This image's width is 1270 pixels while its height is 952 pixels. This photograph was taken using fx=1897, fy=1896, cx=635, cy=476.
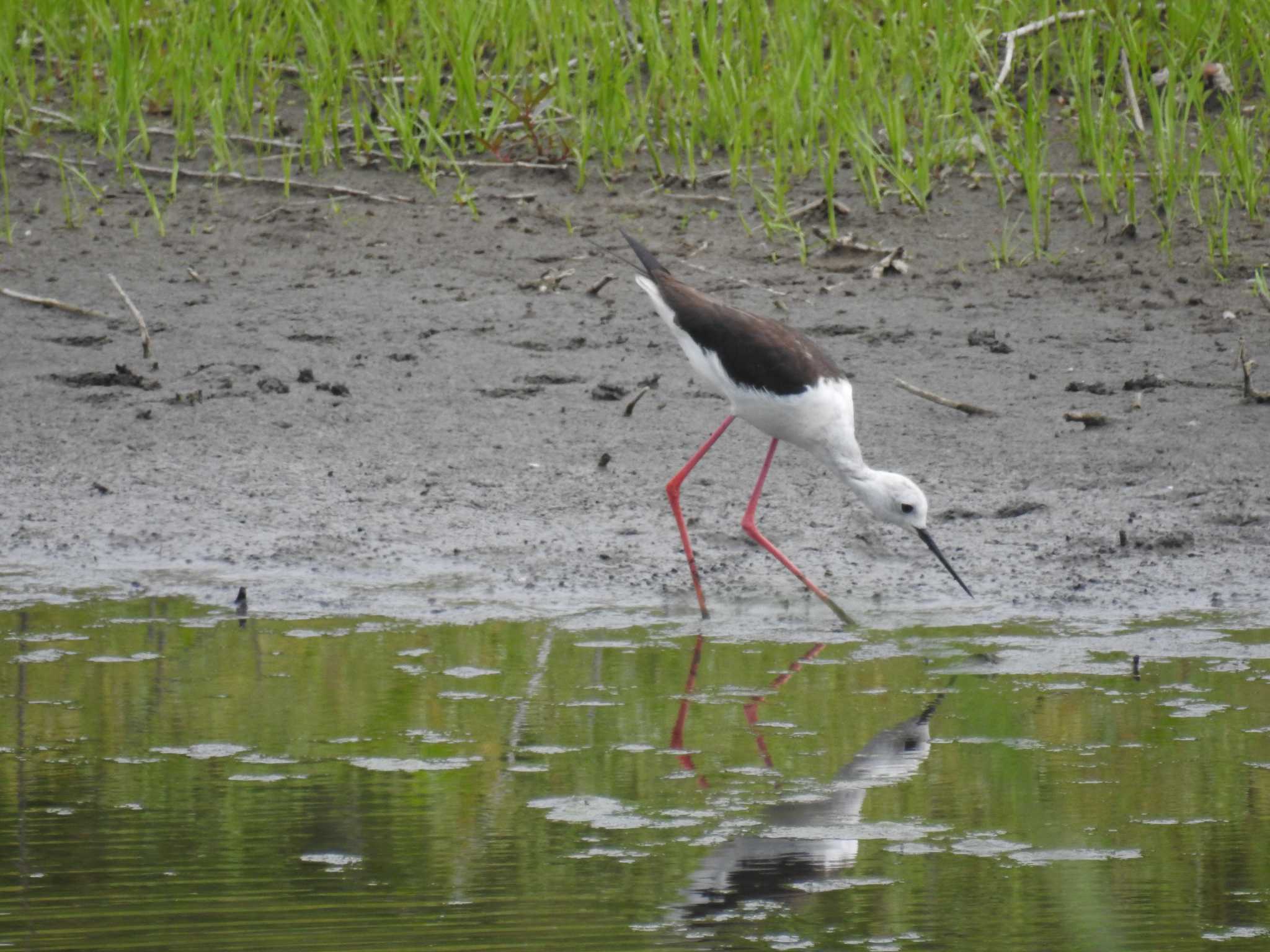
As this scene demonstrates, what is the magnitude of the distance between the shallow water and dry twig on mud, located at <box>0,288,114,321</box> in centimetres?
267

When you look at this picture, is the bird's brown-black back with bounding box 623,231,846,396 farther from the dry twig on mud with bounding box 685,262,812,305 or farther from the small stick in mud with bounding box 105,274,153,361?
the small stick in mud with bounding box 105,274,153,361

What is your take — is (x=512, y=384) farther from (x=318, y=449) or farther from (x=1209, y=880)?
(x=1209, y=880)

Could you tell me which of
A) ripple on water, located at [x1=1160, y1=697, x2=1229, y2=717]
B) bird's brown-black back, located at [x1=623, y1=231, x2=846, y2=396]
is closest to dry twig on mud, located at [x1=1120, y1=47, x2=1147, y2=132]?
bird's brown-black back, located at [x1=623, y1=231, x2=846, y2=396]

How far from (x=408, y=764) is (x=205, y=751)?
0.42 m

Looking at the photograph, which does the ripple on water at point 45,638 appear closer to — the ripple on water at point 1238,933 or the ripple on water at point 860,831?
the ripple on water at point 860,831

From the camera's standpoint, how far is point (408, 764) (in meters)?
3.66

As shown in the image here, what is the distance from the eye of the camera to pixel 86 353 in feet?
23.0

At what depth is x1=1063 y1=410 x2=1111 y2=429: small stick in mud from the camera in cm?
630

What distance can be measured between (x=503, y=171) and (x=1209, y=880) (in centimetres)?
614

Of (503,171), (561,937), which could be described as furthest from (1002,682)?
(503,171)

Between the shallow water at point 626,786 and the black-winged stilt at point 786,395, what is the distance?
53 cm

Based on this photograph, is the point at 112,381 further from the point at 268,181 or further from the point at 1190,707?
the point at 1190,707

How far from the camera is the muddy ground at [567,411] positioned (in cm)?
538

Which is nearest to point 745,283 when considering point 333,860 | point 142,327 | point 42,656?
point 142,327
